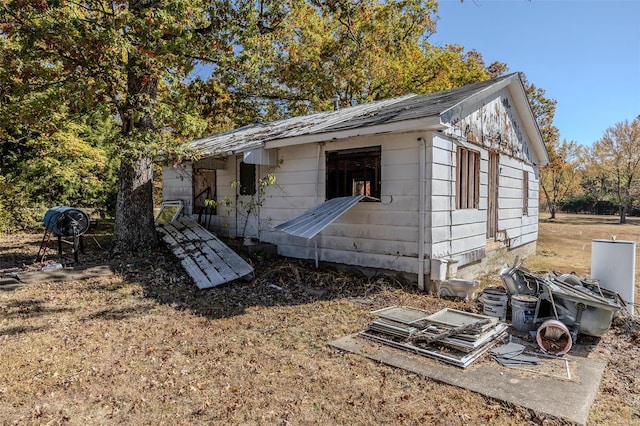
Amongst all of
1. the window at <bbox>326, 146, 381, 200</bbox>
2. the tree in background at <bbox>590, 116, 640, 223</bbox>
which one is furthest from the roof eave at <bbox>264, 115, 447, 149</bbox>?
the tree in background at <bbox>590, 116, 640, 223</bbox>

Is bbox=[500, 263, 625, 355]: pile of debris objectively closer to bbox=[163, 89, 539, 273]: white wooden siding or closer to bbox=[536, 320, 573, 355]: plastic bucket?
bbox=[536, 320, 573, 355]: plastic bucket


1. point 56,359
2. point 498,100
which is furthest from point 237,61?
point 56,359

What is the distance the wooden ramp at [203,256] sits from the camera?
7.16 metres

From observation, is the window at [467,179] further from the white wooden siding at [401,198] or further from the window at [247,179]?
the window at [247,179]

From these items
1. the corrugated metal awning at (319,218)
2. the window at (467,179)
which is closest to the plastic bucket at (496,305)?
the window at (467,179)

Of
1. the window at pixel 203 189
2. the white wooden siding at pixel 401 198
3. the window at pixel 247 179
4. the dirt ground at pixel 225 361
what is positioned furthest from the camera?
the window at pixel 203 189

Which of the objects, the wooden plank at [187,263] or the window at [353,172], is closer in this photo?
the wooden plank at [187,263]

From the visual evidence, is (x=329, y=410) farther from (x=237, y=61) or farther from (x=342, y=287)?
(x=237, y=61)

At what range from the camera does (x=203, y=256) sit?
27.0ft

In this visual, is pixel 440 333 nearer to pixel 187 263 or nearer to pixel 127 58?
pixel 187 263

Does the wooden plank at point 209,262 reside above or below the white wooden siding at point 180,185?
below

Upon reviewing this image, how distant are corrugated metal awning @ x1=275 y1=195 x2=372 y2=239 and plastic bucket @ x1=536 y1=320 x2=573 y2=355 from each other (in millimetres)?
3191

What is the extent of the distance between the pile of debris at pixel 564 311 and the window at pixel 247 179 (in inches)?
258

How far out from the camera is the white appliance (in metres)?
5.50
